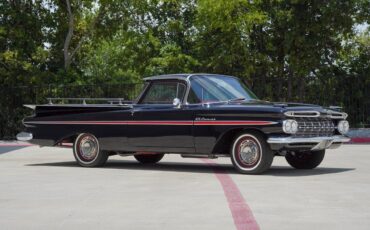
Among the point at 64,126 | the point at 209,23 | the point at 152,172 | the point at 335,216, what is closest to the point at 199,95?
the point at 152,172

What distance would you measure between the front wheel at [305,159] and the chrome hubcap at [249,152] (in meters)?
1.73

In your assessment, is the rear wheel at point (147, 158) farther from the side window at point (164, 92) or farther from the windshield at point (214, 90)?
the windshield at point (214, 90)

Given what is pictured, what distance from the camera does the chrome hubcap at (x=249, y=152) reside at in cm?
1226

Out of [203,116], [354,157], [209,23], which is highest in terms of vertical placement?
[209,23]

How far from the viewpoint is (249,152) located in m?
12.3

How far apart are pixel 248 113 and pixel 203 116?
0.91 m

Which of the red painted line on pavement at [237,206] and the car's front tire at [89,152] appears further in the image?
the car's front tire at [89,152]

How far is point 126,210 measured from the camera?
8.38 metres

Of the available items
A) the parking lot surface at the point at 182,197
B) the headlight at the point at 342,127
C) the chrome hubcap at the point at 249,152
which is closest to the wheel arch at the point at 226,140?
the chrome hubcap at the point at 249,152

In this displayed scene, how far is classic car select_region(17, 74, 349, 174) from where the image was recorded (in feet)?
39.9

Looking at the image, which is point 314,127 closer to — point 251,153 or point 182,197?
point 251,153

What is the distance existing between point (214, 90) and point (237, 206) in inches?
196

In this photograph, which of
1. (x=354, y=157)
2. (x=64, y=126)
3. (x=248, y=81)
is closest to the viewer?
(x=64, y=126)

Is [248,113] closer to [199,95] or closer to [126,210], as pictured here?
[199,95]
